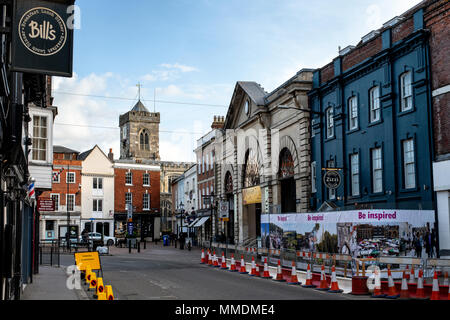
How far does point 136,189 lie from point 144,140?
32.5m

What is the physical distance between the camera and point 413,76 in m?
23.7

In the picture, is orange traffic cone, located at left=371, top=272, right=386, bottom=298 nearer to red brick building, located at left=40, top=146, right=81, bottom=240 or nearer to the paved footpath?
the paved footpath

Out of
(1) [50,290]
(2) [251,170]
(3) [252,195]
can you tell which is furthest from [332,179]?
(2) [251,170]

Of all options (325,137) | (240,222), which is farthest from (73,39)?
(240,222)

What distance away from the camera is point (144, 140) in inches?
4136

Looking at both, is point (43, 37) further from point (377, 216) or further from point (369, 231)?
point (377, 216)

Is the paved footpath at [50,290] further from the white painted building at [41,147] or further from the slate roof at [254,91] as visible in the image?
the slate roof at [254,91]

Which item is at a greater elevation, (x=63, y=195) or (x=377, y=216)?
(x=63, y=195)

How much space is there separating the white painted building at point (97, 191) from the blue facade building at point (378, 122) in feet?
138

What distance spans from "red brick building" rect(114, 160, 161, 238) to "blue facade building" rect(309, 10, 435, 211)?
1712 inches

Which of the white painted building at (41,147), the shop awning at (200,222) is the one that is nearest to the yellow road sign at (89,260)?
the white painted building at (41,147)

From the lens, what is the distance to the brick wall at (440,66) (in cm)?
2180
